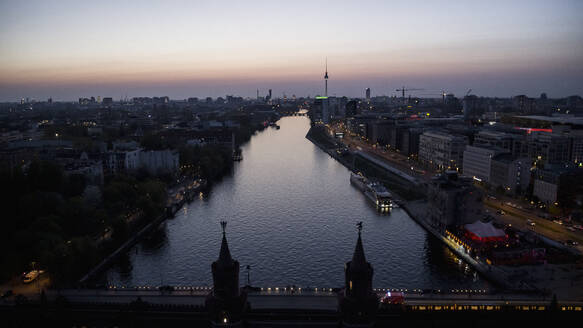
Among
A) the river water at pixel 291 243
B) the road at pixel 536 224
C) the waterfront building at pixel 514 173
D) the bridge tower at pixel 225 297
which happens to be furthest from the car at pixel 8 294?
the waterfront building at pixel 514 173

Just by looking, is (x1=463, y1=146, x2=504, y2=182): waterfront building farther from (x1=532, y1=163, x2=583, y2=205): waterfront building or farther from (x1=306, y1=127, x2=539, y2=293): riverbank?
(x1=532, y1=163, x2=583, y2=205): waterfront building

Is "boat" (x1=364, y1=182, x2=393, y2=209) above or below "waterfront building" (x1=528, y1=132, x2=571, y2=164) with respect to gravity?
below

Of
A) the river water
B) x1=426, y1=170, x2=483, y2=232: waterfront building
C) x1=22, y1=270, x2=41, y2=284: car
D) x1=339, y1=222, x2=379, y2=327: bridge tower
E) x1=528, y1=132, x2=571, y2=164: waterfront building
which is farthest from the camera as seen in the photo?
x1=528, y1=132, x2=571, y2=164: waterfront building

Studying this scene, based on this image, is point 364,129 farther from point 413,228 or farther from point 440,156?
point 413,228

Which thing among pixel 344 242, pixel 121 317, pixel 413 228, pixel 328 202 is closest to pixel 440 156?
pixel 328 202

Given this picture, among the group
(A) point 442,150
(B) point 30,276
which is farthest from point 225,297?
(A) point 442,150

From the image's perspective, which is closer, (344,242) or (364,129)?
(344,242)

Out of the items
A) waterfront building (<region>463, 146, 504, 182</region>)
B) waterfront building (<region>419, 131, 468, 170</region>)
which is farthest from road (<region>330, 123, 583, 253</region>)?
waterfront building (<region>463, 146, 504, 182</region>)
